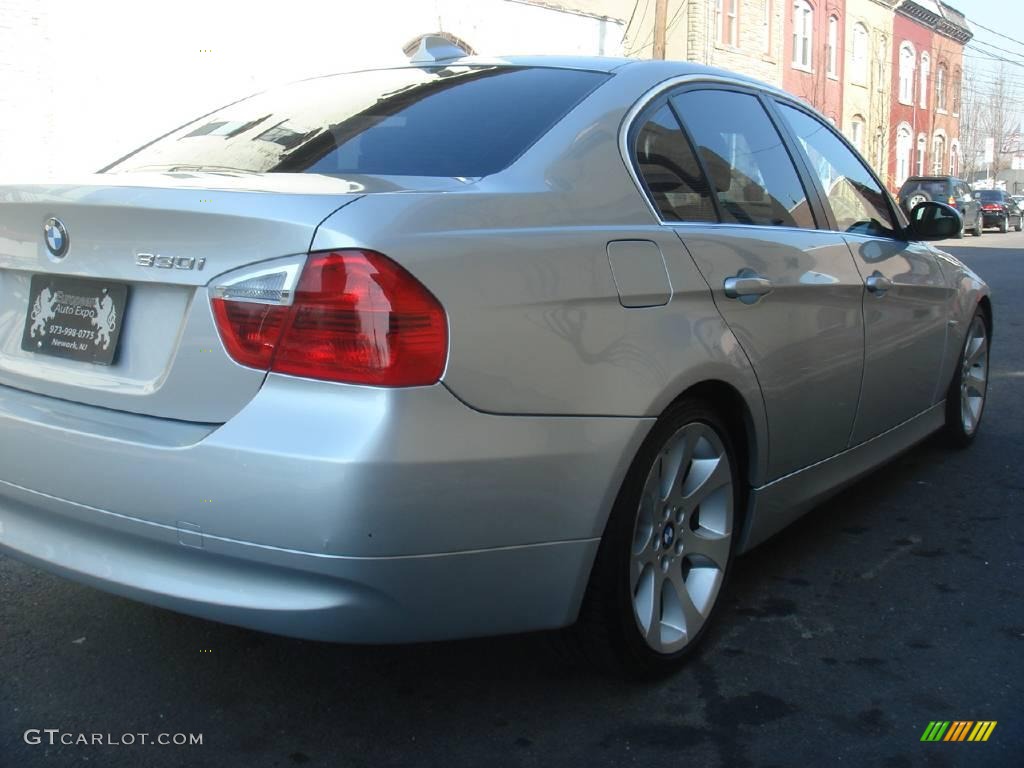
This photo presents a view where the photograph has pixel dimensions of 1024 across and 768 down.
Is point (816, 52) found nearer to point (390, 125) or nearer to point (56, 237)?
point (390, 125)

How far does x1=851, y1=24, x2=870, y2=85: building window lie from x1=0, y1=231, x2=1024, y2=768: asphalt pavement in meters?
38.4

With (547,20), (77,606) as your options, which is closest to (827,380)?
(77,606)

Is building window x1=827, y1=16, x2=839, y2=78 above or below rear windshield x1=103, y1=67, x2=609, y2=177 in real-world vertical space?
above

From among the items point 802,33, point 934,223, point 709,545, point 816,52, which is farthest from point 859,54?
point 709,545

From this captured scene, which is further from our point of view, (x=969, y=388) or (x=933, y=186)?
(x=933, y=186)

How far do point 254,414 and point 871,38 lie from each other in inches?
1644

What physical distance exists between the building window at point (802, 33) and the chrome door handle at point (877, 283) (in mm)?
32003

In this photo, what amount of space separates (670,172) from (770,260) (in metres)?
0.45

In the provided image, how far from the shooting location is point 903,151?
4612 centimetres

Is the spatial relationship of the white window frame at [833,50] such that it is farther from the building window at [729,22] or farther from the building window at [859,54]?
the building window at [729,22]

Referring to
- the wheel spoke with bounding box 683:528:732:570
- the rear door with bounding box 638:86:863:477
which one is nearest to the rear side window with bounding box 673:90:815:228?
the rear door with bounding box 638:86:863:477

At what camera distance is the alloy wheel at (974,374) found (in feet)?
17.7

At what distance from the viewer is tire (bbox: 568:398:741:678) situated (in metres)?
2.71

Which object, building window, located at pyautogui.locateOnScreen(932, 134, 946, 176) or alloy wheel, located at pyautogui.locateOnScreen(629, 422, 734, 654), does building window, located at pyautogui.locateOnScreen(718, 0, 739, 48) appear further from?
alloy wheel, located at pyautogui.locateOnScreen(629, 422, 734, 654)
